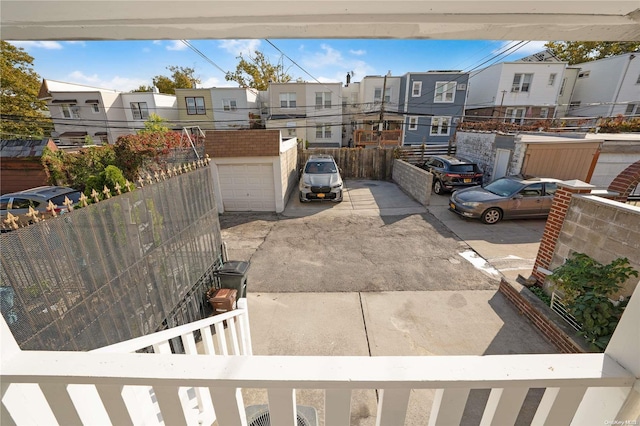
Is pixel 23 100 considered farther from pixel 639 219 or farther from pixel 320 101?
pixel 639 219

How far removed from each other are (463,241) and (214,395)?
721 centimetres

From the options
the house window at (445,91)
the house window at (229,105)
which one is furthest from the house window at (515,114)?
the house window at (229,105)

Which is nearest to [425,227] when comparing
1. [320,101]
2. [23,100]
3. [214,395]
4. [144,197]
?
[144,197]

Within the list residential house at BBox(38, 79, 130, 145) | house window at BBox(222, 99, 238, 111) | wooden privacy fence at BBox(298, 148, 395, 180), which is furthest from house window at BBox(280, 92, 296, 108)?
residential house at BBox(38, 79, 130, 145)

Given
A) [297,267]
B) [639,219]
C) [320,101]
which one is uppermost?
[320,101]

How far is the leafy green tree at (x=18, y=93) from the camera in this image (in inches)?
738

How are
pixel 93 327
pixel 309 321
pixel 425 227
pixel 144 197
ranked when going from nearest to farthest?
pixel 93 327 < pixel 144 197 < pixel 309 321 < pixel 425 227

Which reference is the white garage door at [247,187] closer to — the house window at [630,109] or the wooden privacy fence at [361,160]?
the wooden privacy fence at [361,160]

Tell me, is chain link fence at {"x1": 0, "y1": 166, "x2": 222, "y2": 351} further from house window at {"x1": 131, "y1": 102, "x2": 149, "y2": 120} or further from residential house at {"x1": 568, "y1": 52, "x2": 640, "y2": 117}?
house window at {"x1": 131, "y1": 102, "x2": 149, "y2": 120}

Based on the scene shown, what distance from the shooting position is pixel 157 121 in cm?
1134

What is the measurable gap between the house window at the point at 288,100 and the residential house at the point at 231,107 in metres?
4.21

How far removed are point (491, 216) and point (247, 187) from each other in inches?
329

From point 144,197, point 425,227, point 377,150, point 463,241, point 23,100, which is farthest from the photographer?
point 23,100

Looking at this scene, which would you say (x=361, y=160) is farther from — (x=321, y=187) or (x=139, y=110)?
(x=139, y=110)
